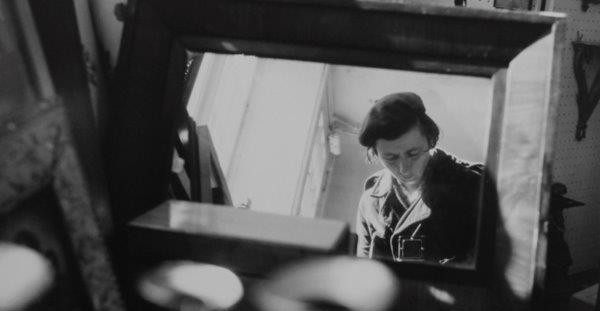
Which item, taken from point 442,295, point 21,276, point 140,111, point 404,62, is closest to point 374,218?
point 442,295

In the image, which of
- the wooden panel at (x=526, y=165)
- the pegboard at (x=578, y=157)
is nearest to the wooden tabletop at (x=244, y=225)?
the wooden panel at (x=526, y=165)

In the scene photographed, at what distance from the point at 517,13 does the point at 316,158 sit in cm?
42

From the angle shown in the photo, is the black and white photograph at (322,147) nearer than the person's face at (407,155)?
Yes

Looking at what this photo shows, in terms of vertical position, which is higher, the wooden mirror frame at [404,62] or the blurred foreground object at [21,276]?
the wooden mirror frame at [404,62]

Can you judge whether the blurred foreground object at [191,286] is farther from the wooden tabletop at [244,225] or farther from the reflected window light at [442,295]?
the reflected window light at [442,295]

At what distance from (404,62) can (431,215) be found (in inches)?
10.0

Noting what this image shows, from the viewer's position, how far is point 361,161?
0.83 m

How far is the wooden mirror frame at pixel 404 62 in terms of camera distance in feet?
2.33

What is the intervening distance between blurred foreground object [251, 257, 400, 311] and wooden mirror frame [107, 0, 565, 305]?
0.04 metres

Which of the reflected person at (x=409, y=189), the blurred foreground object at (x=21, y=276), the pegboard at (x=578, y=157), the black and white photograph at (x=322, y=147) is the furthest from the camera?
the pegboard at (x=578, y=157)

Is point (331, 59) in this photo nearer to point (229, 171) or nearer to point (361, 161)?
point (361, 161)

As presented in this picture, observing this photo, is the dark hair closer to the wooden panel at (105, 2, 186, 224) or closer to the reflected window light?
the reflected window light

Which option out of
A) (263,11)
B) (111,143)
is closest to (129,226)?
(111,143)

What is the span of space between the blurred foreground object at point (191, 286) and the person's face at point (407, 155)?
309 millimetres
